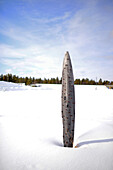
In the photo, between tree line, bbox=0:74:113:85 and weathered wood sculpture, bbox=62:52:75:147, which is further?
tree line, bbox=0:74:113:85

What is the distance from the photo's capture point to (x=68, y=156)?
196 centimetres

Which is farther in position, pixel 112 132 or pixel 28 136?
pixel 112 132

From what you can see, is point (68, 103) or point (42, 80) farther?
point (42, 80)

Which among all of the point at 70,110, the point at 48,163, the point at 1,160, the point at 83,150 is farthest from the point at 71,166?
the point at 1,160

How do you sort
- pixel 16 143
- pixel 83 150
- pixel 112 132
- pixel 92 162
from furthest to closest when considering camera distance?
pixel 112 132 < pixel 16 143 < pixel 83 150 < pixel 92 162

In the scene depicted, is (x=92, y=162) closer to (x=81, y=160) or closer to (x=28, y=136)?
(x=81, y=160)

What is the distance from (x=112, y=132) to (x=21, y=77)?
80503 millimetres

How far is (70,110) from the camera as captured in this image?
247cm

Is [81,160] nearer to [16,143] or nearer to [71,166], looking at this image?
[71,166]

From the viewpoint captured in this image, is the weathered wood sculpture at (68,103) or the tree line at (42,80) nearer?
the weathered wood sculpture at (68,103)

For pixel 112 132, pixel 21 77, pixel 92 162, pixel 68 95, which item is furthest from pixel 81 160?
pixel 21 77

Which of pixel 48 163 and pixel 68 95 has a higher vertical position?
pixel 68 95

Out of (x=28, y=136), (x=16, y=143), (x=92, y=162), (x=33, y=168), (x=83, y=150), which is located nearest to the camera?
(x=33, y=168)

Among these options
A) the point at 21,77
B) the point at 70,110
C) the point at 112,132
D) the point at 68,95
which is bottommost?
the point at 112,132
